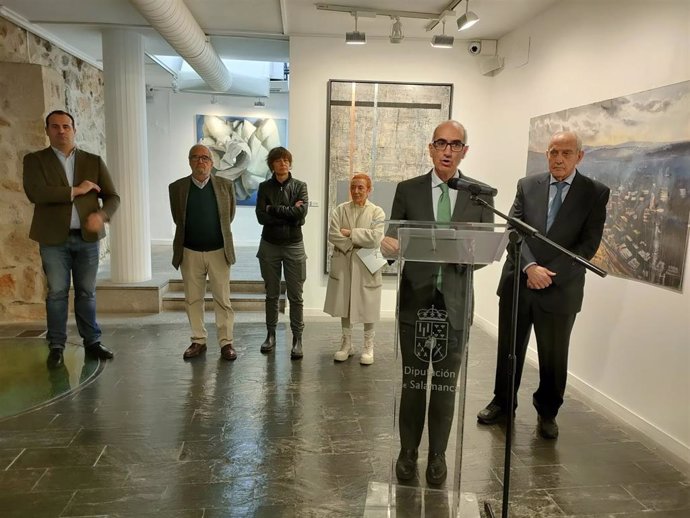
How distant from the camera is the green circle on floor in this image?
3.14 m

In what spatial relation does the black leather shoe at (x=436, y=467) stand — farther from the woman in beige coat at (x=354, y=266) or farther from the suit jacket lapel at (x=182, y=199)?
the suit jacket lapel at (x=182, y=199)

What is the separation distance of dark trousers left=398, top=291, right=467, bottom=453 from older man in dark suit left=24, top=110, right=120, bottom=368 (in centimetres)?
259

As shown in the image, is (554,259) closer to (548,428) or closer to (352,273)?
(548,428)

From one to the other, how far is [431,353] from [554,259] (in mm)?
1171

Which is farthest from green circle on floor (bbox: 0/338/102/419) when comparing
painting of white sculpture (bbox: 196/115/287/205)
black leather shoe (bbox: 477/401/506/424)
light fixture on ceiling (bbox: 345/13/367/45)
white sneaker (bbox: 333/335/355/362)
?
painting of white sculpture (bbox: 196/115/287/205)

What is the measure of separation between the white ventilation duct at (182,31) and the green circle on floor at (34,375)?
2723 millimetres

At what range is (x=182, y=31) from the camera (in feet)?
14.3

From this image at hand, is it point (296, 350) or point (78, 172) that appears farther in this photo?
point (296, 350)

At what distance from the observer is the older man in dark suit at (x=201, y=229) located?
3.70m

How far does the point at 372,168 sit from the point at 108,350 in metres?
Answer: 2.99

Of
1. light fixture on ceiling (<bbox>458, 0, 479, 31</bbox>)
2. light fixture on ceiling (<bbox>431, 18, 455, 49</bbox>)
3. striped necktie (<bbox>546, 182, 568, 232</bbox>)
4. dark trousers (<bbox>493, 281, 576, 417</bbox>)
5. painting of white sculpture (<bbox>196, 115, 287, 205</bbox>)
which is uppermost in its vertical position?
light fixture on ceiling (<bbox>458, 0, 479, 31</bbox>)

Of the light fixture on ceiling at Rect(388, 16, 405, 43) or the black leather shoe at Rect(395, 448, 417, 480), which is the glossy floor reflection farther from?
the light fixture on ceiling at Rect(388, 16, 405, 43)

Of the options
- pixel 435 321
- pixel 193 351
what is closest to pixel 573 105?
pixel 435 321

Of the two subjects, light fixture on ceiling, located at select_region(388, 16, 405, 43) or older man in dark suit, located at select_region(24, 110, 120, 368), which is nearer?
older man in dark suit, located at select_region(24, 110, 120, 368)
